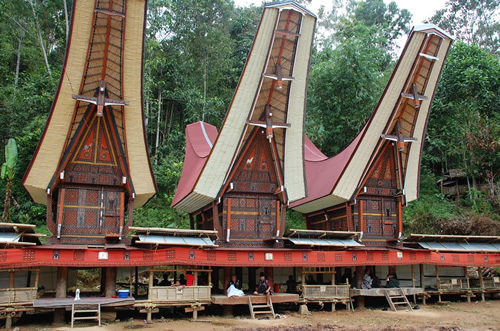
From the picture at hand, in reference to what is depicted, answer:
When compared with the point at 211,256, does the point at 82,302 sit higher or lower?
lower

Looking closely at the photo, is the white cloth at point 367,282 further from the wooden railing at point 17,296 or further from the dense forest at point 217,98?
the wooden railing at point 17,296

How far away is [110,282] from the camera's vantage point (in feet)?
47.4

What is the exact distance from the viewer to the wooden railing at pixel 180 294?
13938 millimetres

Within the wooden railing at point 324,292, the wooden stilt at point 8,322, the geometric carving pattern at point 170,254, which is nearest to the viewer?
the wooden stilt at point 8,322

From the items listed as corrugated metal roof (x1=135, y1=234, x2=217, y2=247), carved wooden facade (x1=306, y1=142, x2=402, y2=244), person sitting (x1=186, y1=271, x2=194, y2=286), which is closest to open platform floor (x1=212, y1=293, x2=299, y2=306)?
person sitting (x1=186, y1=271, x2=194, y2=286)

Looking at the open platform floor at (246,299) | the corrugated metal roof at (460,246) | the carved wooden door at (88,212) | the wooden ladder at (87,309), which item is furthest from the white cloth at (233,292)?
the corrugated metal roof at (460,246)

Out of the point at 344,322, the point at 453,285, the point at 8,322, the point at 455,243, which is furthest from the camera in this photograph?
the point at 455,243

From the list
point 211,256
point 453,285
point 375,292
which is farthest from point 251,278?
point 453,285

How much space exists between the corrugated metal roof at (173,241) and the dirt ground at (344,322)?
233 centimetres

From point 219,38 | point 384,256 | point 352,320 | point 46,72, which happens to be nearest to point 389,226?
point 384,256

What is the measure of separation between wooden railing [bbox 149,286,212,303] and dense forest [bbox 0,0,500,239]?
10.5 m

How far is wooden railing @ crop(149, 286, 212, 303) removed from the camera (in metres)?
13.9

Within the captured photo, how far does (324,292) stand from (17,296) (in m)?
9.91

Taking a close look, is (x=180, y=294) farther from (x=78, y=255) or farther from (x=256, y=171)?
(x=256, y=171)
